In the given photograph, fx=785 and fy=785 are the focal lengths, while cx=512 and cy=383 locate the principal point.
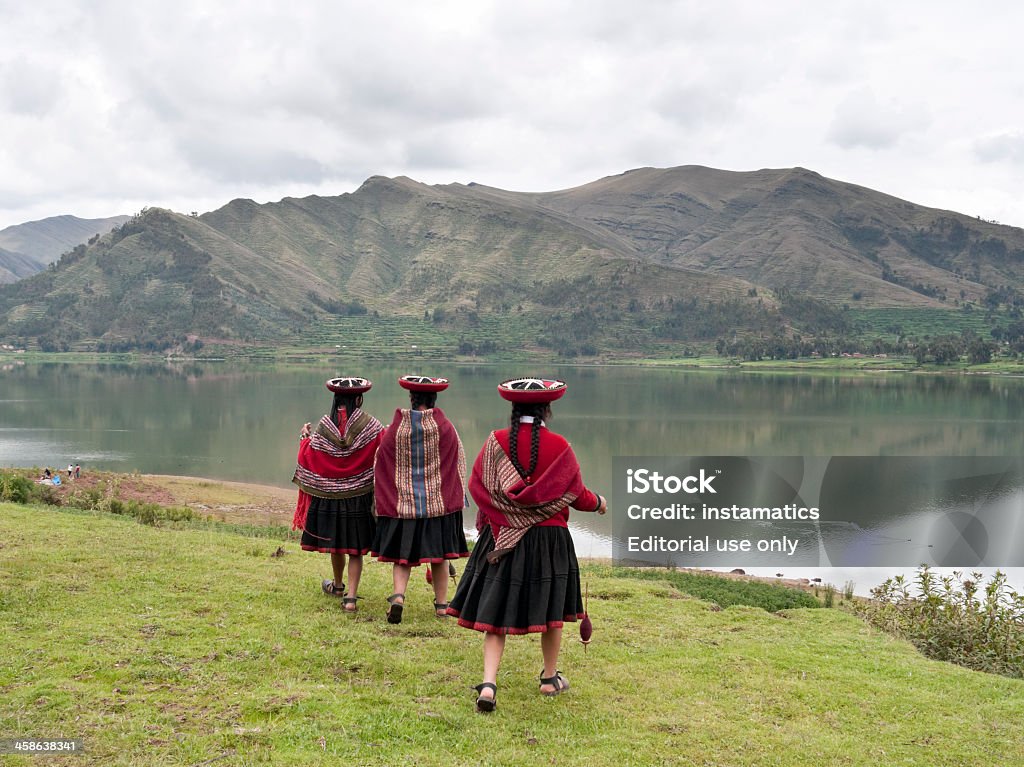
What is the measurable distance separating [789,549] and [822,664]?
13.5 meters

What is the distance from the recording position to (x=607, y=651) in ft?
21.2

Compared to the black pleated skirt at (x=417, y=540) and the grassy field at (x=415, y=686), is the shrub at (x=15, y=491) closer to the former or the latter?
the grassy field at (x=415, y=686)

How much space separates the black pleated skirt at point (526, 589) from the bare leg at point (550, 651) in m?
0.09

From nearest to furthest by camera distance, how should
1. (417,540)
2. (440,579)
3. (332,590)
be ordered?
(417,540), (440,579), (332,590)

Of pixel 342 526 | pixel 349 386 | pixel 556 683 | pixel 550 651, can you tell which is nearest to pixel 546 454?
pixel 550 651

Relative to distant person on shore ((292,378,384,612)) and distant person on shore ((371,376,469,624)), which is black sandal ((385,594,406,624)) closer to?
distant person on shore ((371,376,469,624))

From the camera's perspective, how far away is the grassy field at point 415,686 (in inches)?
174

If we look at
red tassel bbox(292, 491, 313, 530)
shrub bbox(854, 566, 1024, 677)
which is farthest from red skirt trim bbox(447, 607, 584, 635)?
shrub bbox(854, 566, 1024, 677)

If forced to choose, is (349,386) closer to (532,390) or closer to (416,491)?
(416,491)

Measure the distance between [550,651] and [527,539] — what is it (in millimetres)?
786

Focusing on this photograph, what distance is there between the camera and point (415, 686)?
530 cm

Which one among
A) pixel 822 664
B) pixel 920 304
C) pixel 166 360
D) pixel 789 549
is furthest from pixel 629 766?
pixel 920 304

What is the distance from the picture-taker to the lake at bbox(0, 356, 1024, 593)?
114 ft

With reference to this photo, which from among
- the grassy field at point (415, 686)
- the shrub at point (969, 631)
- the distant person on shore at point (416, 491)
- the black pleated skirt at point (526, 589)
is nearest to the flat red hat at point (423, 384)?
the distant person on shore at point (416, 491)
